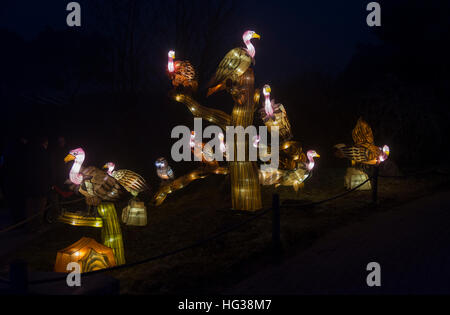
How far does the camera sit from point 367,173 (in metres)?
8.95

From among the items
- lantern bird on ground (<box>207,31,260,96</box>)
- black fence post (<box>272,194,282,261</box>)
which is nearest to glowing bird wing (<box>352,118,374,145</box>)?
lantern bird on ground (<box>207,31,260,96</box>)

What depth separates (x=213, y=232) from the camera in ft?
20.9

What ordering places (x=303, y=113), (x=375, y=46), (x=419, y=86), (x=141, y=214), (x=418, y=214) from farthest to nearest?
(x=375, y=46), (x=303, y=113), (x=419, y=86), (x=141, y=214), (x=418, y=214)

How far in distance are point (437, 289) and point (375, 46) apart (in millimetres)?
14654

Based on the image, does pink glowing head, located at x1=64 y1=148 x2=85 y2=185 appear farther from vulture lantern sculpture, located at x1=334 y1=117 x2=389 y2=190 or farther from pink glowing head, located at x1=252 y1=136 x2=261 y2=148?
vulture lantern sculpture, located at x1=334 y1=117 x2=389 y2=190

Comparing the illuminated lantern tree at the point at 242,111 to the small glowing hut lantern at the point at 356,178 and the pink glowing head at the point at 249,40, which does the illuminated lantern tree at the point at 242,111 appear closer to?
the pink glowing head at the point at 249,40

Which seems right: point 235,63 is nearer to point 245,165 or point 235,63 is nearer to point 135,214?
point 245,165

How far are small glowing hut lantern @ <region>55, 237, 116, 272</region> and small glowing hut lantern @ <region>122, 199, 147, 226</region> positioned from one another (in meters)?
2.12

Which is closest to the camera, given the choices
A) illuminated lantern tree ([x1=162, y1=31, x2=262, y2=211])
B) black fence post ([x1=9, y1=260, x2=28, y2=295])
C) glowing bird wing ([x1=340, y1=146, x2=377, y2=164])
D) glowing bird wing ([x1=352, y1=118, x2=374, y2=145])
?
black fence post ([x1=9, y1=260, x2=28, y2=295])

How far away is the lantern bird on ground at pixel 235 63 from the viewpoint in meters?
6.55

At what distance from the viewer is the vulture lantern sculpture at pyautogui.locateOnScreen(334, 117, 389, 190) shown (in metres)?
8.04
